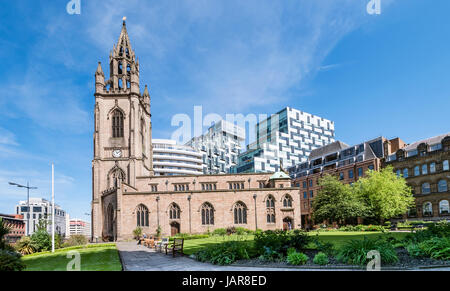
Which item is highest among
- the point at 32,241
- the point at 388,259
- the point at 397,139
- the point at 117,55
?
the point at 117,55

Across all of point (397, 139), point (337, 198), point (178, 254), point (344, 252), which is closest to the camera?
point (344, 252)

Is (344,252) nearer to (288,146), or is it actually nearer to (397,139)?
(397,139)

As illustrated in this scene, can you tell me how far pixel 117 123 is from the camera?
57156 mm

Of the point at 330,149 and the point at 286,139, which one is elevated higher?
the point at 286,139

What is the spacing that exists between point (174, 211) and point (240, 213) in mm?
10626

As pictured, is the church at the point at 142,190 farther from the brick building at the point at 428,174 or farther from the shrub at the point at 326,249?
the shrub at the point at 326,249

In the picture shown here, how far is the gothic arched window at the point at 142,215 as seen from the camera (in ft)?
159

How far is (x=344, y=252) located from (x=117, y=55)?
195 ft

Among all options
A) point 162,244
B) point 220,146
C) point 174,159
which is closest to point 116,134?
point 162,244

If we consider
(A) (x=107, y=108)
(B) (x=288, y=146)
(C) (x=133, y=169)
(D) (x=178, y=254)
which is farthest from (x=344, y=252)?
(B) (x=288, y=146)

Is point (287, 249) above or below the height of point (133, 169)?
→ below

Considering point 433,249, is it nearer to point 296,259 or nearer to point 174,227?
point 296,259

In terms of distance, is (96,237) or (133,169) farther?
(133,169)

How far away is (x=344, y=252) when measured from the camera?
12609 millimetres
